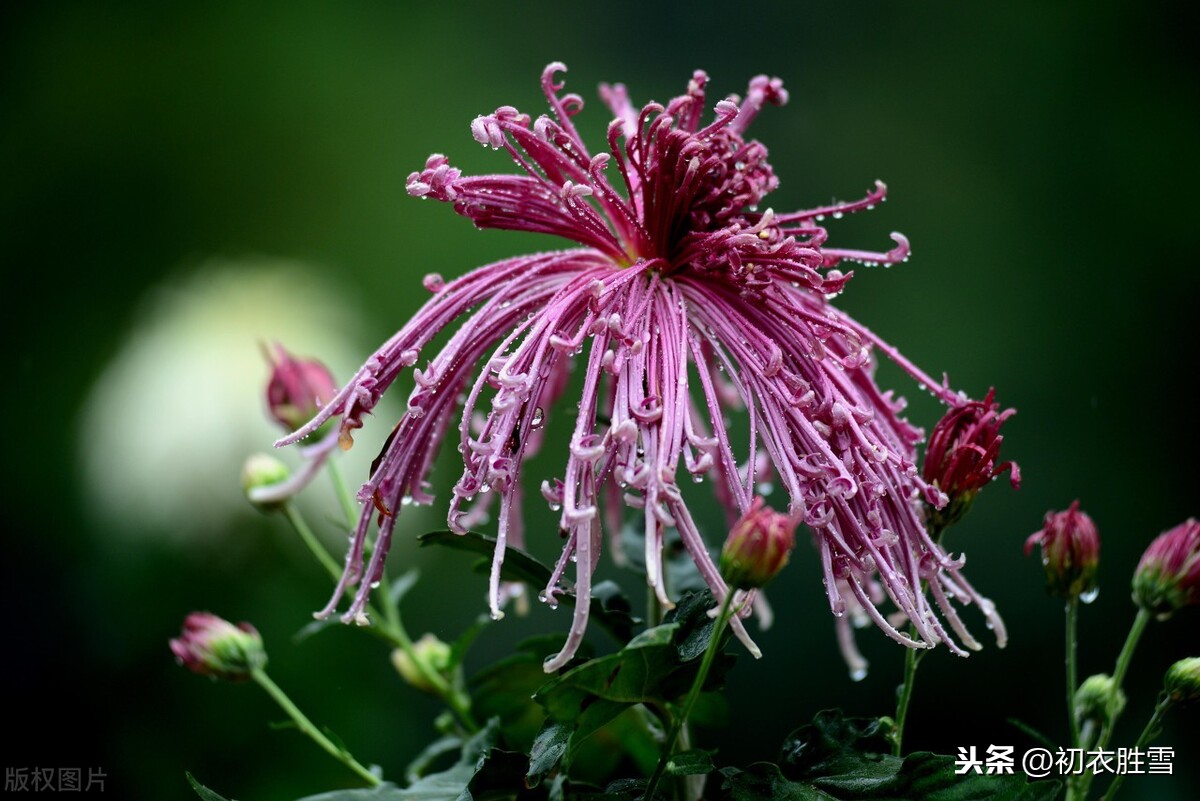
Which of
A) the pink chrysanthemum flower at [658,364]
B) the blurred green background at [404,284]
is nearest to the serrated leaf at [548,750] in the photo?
the pink chrysanthemum flower at [658,364]

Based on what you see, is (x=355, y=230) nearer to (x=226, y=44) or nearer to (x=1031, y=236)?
(x=226, y=44)

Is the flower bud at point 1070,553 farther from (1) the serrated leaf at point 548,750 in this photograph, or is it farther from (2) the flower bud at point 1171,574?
(1) the serrated leaf at point 548,750

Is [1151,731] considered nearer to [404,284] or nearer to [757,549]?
[757,549]

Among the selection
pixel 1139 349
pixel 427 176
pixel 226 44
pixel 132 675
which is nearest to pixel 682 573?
pixel 427 176

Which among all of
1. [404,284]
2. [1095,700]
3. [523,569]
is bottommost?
[1095,700]

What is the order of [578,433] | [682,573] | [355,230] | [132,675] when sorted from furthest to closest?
[355,230], [132,675], [682,573], [578,433]

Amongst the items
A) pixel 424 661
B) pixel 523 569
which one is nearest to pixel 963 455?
pixel 523 569
